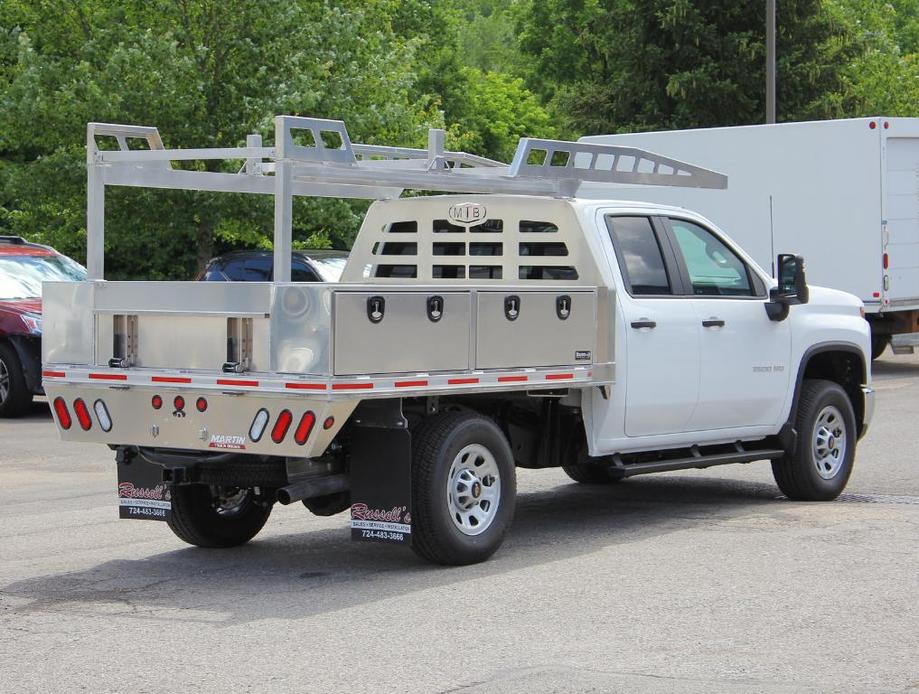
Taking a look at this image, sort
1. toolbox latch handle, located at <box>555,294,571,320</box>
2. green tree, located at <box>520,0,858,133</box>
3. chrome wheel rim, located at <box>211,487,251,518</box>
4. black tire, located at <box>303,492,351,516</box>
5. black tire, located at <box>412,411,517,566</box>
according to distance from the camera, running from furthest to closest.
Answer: green tree, located at <box>520,0,858,133</box>, chrome wheel rim, located at <box>211,487,251,518</box>, toolbox latch handle, located at <box>555,294,571,320</box>, black tire, located at <box>303,492,351,516</box>, black tire, located at <box>412,411,517,566</box>

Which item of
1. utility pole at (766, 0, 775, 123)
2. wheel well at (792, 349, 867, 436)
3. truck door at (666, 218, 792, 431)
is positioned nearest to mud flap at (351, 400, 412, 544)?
truck door at (666, 218, 792, 431)

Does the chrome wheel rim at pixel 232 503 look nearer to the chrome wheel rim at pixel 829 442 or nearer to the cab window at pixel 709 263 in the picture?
the cab window at pixel 709 263

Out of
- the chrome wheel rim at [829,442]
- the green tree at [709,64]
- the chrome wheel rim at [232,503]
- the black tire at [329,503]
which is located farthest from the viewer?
the green tree at [709,64]

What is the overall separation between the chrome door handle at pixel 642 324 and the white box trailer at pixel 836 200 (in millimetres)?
12007

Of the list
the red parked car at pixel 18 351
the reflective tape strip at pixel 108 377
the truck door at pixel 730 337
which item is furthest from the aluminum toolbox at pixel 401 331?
the red parked car at pixel 18 351

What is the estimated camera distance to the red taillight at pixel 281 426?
791 cm

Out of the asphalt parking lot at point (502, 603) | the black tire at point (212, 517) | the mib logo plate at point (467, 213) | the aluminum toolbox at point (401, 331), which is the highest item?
the mib logo plate at point (467, 213)

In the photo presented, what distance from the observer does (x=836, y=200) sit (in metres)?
22.1

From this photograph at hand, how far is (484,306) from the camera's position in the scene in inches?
336

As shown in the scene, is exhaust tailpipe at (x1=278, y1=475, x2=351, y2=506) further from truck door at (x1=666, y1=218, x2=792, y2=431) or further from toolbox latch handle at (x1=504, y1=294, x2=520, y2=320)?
truck door at (x1=666, y1=218, x2=792, y2=431)

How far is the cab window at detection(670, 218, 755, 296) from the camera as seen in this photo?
10.4 meters

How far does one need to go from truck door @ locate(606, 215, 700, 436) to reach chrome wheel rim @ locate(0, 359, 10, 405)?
9431mm

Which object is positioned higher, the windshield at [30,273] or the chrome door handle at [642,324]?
the windshield at [30,273]

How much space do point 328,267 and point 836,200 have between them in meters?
7.34
